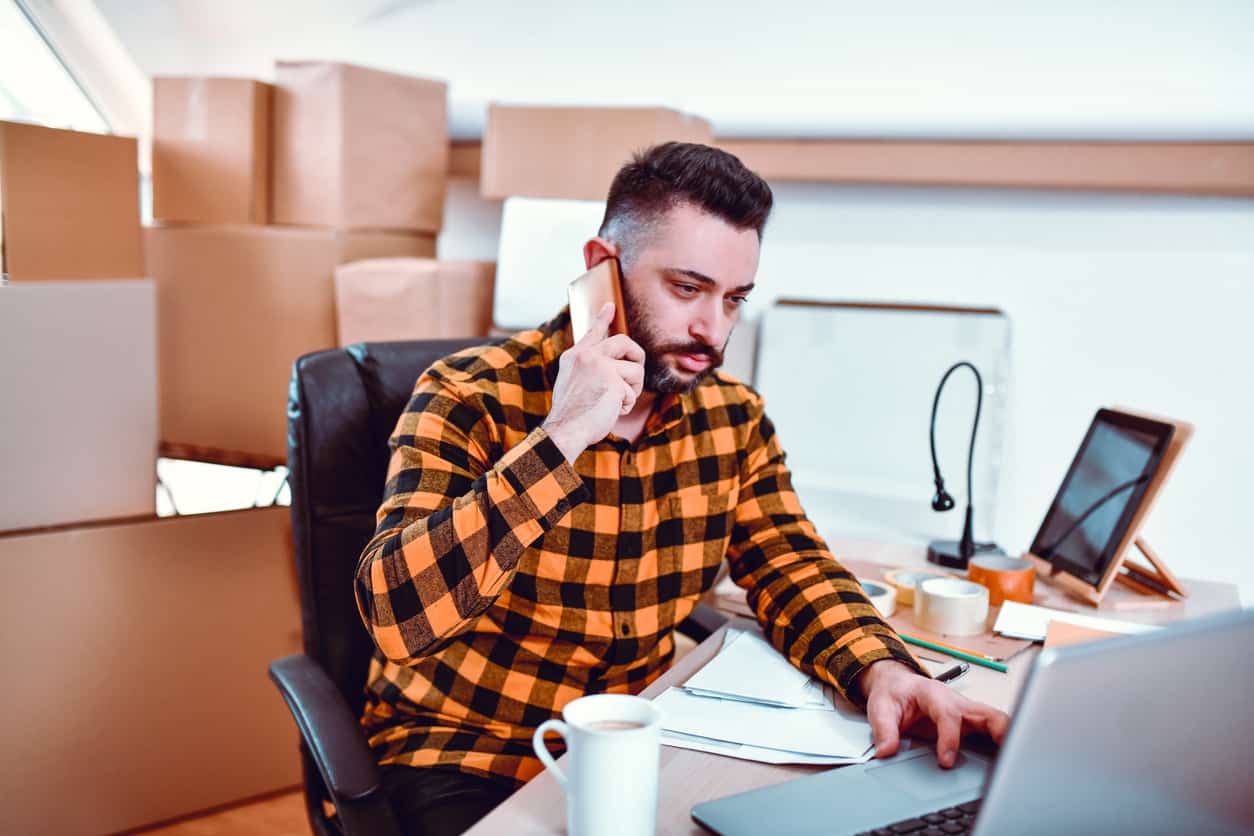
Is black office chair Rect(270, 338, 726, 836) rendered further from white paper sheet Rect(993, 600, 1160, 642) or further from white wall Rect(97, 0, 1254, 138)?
white wall Rect(97, 0, 1254, 138)

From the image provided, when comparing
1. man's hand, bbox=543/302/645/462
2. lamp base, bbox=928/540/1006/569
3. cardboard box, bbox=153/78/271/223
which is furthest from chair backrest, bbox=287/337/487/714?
cardboard box, bbox=153/78/271/223

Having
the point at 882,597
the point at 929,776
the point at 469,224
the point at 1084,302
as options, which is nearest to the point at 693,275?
the point at 882,597

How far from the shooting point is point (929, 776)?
32.3 inches

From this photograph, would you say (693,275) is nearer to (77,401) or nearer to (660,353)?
(660,353)

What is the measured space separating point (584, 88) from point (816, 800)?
1.97 meters

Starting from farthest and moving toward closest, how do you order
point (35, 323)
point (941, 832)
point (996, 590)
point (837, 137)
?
point (837, 137)
point (35, 323)
point (996, 590)
point (941, 832)

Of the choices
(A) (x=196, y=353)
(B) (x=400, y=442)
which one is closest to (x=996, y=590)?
(B) (x=400, y=442)

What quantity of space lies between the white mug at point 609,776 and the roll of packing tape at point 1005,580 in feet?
2.64

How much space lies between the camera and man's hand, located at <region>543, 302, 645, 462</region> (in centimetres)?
96

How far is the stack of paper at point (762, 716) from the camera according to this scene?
86cm

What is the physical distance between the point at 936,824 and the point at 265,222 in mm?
1897

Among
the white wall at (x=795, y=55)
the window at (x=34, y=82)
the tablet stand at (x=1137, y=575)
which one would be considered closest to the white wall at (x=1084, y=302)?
the white wall at (x=795, y=55)

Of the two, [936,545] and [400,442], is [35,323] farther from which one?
[936,545]

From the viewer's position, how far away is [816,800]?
0.77 meters
